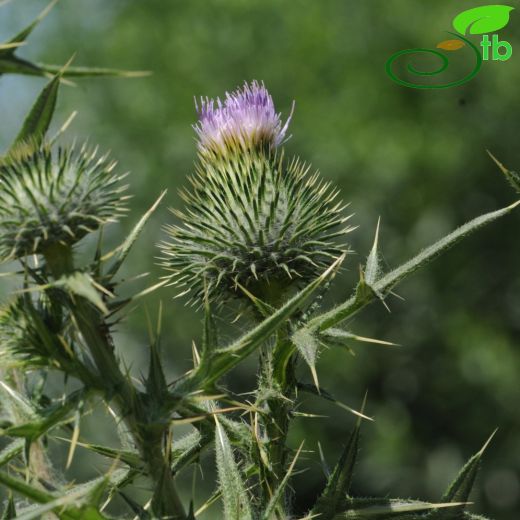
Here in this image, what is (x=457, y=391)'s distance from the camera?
16891 mm

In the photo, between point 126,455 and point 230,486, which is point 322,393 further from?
point 126,455

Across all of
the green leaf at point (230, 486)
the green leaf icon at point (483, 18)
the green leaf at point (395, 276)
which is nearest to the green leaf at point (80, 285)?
the green leaf at point (230, 486)

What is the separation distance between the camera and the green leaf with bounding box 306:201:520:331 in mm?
2250

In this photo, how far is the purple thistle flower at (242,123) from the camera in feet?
10.5

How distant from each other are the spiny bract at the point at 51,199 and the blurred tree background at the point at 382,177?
12.3 meters

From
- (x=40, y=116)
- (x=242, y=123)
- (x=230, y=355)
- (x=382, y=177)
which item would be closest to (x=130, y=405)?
(x=230, y=355)

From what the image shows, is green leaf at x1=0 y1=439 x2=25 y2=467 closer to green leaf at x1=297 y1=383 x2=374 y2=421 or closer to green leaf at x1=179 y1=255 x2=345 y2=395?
green leaf at x1=179 y1=255 x2=345 y2=395

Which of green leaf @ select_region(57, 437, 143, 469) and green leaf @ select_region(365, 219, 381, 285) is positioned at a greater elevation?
green leaf @ select_region(365, 219, 381, 285)

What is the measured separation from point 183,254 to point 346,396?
14.0m

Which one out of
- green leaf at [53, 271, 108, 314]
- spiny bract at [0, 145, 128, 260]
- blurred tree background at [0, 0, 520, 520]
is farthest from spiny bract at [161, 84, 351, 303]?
blurred tree background at [0, 0, 520, 520]

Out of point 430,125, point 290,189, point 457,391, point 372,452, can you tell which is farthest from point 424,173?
point 290,189

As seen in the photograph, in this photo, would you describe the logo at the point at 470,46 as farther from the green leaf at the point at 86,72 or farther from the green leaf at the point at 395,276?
the green leaf at the point at 395,276

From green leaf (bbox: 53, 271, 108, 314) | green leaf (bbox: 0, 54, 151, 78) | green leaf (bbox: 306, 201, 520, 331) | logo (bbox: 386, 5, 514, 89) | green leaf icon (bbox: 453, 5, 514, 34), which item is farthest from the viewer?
green leaf icon (bbox: 453, 5, 514, 34)

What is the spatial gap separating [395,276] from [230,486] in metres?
0.64
